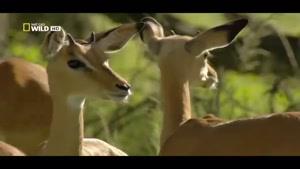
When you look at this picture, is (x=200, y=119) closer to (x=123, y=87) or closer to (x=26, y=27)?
(x=123, y=87)

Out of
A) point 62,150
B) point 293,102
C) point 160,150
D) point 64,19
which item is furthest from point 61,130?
point 293,102

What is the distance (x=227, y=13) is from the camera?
521cm

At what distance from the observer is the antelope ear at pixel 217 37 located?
4.56m

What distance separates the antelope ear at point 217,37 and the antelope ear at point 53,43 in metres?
0.60

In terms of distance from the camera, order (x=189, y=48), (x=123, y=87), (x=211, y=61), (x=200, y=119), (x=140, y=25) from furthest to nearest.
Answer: (x=211, y=61) → (x=140, y=25) → (x=189, y=48) → (x=200, y=119) → (x=123, y=87)

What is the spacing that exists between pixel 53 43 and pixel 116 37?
0.38 meters

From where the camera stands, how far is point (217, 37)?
15.0ft

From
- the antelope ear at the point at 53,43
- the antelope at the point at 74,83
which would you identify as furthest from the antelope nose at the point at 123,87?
the antelope ear at the point at 53,43

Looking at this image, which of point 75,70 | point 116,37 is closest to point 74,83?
point 75,70

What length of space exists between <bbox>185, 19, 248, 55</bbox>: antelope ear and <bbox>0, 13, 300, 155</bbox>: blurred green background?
1.36ft

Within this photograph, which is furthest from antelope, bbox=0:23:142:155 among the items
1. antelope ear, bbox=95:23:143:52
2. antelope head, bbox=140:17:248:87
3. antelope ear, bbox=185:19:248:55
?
antelope ear, bbox=185:19:248:55

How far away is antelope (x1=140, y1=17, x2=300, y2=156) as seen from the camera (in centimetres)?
428

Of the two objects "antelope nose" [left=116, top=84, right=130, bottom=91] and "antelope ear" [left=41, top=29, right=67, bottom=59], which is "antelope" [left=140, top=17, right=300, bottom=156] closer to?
"antelope nose" [left=116, top=84, right=130, bottom=91]
